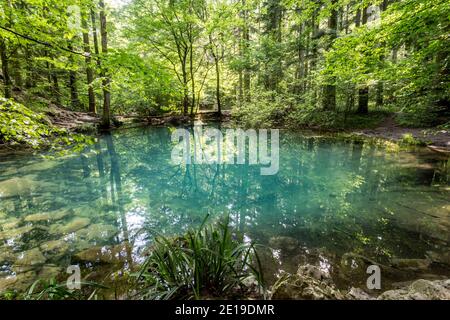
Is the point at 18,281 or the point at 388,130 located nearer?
the point at 18,281

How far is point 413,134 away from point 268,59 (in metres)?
9.51

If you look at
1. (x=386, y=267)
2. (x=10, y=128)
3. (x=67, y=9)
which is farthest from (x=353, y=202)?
(x=67, y=9)

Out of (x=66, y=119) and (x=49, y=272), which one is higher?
(x=66, y=119)

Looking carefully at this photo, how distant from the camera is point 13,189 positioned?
5.73 metres

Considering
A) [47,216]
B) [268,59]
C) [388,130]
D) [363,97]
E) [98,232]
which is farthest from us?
[268,59]

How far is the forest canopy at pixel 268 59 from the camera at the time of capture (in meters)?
4.08

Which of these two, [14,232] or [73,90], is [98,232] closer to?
[14,232]

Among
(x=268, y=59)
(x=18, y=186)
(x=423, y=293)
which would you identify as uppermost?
(x=268, y=59)

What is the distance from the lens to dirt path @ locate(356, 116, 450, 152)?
8133mm

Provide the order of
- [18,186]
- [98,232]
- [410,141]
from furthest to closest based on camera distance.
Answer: [410,141]
[18,186]
[98,232]

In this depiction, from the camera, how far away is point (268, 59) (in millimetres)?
15258

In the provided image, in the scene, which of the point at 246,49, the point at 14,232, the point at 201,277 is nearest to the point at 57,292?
the point at 201,277
